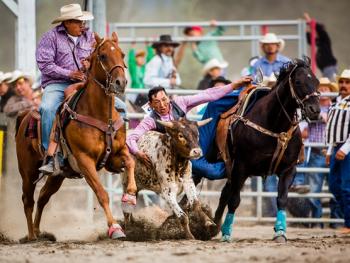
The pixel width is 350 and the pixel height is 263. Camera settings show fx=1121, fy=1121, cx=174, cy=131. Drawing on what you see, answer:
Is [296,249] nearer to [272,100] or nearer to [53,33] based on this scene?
[272,100]

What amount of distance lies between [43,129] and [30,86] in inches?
151

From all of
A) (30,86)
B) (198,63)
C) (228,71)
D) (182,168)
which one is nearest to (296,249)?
(182,168)

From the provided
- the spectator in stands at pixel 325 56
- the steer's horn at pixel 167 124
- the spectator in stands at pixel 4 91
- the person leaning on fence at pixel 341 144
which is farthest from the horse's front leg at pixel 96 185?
the spectator in stands at pixel 325 56

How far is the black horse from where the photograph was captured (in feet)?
34.4

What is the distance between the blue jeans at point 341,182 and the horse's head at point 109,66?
3.77 m

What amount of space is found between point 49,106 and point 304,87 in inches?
93.3

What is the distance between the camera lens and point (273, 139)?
34.8ft

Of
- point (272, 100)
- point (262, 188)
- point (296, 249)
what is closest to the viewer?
point (296, 249)

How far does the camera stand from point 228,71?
2042 centimetres

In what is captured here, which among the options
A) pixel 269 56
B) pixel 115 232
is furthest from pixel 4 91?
pixel 115 232

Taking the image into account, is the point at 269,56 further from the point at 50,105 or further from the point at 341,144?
the point at 50,105

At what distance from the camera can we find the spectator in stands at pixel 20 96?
1396 centimetres

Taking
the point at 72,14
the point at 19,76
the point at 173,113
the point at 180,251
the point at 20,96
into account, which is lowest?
the point at 180,251

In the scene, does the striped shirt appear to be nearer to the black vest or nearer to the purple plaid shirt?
the black vest
